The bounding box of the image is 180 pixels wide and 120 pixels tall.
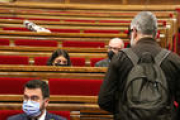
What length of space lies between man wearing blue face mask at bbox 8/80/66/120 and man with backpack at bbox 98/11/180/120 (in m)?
0.10

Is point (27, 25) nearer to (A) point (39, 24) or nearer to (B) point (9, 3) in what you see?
(A) point (39, 24)

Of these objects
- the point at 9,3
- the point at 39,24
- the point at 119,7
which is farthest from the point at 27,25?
the point at 119,7

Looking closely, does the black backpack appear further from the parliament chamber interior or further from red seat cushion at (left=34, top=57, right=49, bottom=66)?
red seat cushion at (left=34, top=57, right=49, bottom=66)

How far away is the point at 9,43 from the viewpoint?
1.07 meters

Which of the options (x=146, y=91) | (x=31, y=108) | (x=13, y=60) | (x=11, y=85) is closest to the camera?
(x=146, y=91)

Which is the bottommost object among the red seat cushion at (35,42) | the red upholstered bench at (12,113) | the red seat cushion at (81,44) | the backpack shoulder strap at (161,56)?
the red upholstered bench at (12,113)

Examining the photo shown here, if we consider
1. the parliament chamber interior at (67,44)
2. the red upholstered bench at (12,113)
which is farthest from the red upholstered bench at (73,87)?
the red upholstered bench at (12,113)

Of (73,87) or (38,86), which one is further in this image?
(73,87)

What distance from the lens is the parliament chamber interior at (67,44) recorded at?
20.6 inches

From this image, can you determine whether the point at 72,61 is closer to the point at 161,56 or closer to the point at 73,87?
the point at 73,87

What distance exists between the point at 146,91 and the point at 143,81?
11mm

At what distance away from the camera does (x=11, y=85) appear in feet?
2.07

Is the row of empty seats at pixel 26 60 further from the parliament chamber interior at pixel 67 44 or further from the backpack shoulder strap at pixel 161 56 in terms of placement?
the backpack shoulder strap at pixel 161 56

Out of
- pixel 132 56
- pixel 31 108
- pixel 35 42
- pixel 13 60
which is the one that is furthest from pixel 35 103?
pixel 35 42
